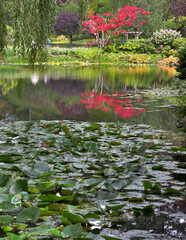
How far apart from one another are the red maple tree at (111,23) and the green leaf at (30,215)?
2365cm

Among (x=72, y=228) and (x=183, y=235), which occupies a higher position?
(x=72, y=228)

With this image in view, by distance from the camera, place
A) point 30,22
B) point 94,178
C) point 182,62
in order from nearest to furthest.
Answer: point 94,178, point 30,22, point 182,62

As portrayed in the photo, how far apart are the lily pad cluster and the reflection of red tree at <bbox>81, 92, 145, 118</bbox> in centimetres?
273

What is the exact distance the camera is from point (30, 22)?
20.7 feet

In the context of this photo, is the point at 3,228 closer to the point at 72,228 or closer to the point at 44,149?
the point at 72,228

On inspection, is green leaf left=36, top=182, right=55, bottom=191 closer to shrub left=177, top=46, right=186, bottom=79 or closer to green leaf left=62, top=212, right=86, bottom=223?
green leaf left=62, top=212, right=86, bottom=223

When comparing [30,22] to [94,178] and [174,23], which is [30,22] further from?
[174,23]

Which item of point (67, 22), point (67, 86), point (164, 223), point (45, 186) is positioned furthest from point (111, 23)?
point (164, 223)

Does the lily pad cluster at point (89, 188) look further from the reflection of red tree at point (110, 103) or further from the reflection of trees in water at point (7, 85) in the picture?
the reflection of trees in water at point (7, 85)

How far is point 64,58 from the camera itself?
23.7m

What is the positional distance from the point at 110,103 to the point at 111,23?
17.8 meters

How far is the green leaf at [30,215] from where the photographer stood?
207 centimetres

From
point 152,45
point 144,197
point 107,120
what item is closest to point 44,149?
point 144,197

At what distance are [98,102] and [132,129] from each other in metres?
3.56
